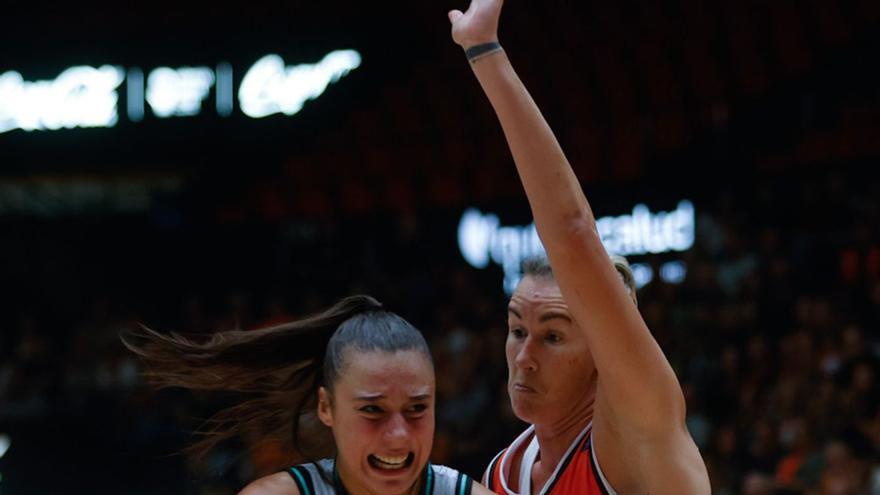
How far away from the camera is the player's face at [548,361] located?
305 cm

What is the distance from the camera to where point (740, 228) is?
1016 cm

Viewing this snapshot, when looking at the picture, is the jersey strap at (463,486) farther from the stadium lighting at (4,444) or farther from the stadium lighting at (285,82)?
the stadium lighting at (285,82)

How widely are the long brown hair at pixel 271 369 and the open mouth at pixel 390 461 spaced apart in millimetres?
300

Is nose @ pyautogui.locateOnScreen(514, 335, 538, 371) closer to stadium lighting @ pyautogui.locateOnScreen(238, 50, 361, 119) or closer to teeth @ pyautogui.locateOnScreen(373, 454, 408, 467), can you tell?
teeth @ pyautogui.locateOnScreen(373, 454, 408, 467)

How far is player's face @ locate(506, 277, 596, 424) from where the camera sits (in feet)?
10.0

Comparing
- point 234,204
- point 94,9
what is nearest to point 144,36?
point 94,9

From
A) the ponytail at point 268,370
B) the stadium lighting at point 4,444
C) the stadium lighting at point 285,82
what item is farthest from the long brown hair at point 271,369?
the stadium lighting at point 285,82

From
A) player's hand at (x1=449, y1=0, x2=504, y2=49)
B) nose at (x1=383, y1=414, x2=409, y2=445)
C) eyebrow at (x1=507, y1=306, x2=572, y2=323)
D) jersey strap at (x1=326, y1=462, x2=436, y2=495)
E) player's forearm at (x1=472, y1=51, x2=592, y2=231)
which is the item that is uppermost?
player's hand at (x1=449, y1=0, x2=504, y2=49)

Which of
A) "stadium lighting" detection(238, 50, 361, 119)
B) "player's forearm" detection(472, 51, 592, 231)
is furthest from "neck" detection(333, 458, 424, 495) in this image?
"stadium lighting" detection(238, 50, 361, 119)

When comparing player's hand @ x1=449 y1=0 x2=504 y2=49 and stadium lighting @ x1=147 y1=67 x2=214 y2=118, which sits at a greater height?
stadium lighting @ x1=147 y1=67 x2=214 y2=118

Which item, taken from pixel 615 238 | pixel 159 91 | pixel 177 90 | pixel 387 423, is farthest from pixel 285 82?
pixel 387 423

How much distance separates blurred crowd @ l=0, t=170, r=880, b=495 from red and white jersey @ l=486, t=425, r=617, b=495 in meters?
3.29

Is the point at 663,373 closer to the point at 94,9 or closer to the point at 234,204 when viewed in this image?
the point at 234,204

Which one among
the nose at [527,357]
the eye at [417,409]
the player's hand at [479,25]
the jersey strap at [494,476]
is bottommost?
the jersey strap at [494,476]
